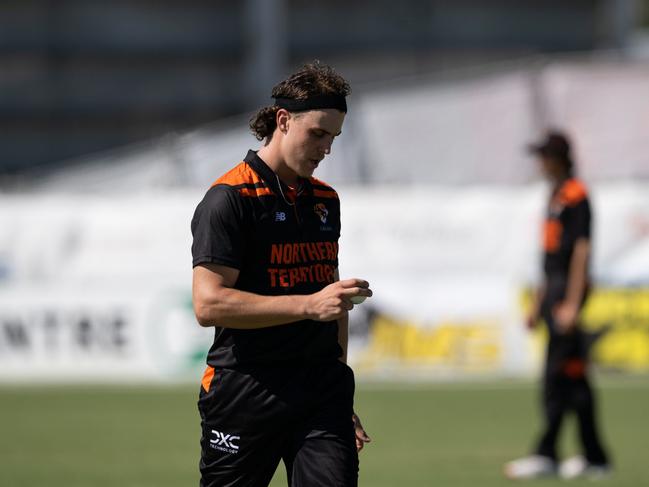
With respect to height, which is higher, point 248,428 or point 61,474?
point 248,428

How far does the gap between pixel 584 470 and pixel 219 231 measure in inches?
208

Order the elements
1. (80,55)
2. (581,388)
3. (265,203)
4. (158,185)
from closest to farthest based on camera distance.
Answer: (265,203), (581,388), (158,185), (80,55)

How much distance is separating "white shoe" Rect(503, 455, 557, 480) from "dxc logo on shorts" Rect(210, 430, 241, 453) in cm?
465

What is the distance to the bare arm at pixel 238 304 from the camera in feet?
16.7

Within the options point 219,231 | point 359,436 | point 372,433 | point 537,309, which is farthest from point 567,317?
point 219,231

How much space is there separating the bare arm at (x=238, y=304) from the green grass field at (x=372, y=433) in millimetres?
4550

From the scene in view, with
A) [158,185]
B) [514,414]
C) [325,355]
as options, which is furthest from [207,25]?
[325,355]

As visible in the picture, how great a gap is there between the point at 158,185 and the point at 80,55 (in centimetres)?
3521

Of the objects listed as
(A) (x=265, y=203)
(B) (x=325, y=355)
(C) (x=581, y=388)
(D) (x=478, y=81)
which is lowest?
(C) (x=581, y=388)

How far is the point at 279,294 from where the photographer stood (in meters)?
5.51

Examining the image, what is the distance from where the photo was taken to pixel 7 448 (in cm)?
1182

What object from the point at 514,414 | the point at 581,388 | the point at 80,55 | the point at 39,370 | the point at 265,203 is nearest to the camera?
the point at 265,203

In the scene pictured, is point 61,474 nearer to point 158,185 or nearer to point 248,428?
point 248,428

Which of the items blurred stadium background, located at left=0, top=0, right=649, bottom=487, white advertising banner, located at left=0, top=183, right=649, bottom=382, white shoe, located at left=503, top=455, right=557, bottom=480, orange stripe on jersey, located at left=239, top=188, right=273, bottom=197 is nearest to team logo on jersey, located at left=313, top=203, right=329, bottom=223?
orange stripe on jersey, located at left=239, top=188, right=273, bottom=197
